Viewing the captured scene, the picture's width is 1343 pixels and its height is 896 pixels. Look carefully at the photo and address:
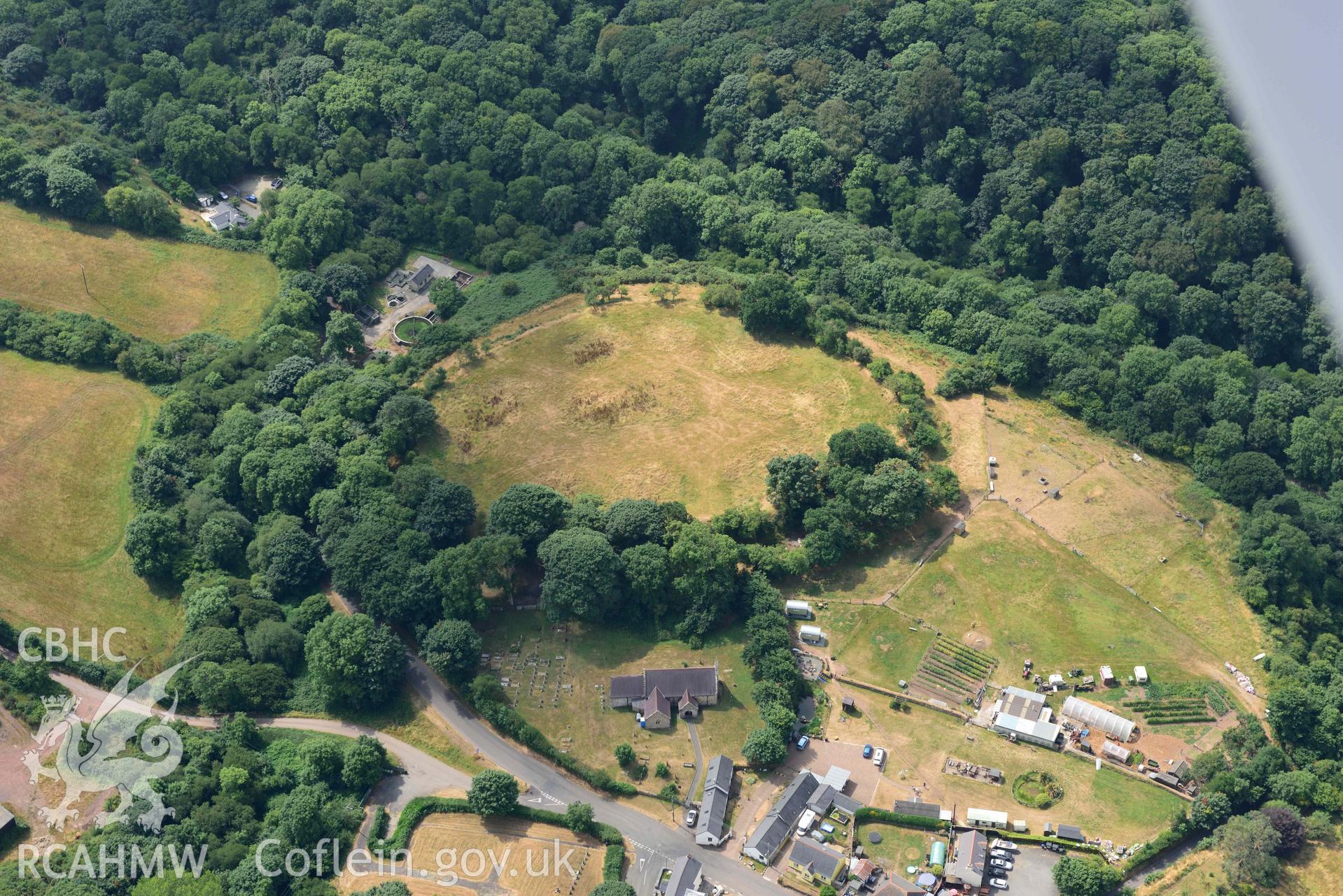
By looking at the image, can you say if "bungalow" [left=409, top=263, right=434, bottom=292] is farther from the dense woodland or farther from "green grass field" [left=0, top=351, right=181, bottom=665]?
"green grass field" [left=0, top=351, right=181, bottom=665]

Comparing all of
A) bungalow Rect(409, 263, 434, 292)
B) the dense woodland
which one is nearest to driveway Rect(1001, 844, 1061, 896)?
the dense woodland

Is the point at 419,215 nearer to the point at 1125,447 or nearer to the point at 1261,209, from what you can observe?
the point at 1125,447

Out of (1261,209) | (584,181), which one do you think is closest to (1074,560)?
(1261,209)

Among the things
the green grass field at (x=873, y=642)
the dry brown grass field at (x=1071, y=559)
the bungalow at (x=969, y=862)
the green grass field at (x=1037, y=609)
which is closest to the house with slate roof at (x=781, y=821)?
the bungalow at (x=969, y=862)

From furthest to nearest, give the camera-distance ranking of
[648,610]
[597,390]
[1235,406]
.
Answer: [597,390], [1235,406], [648,610]

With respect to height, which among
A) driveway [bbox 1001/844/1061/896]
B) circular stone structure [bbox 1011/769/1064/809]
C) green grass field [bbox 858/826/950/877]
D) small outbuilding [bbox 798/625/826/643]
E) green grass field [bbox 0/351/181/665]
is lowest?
green grass field [bbox 0/351/181/665]

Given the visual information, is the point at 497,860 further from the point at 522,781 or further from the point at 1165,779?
the point at 1165,779

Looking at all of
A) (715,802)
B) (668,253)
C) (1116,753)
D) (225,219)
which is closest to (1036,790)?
(1116,753)
